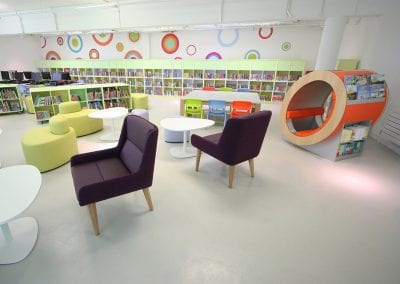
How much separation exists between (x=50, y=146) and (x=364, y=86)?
528 cm

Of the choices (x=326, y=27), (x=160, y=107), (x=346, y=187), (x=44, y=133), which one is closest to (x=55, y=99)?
(x=44, y=133)

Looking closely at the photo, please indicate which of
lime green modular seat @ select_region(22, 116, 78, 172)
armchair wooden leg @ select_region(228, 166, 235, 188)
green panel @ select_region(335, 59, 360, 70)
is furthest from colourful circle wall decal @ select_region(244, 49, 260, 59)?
lime green modular seat @ select_region(22, 116, 78, 172)

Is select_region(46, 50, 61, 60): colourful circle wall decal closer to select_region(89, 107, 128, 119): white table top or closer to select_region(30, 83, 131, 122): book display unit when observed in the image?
select_region(30, 83, 131, 122): book display unit

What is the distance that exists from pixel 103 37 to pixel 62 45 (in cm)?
277

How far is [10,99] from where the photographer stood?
637 cm

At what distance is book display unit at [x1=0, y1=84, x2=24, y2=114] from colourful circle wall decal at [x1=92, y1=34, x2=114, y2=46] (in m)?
5.41

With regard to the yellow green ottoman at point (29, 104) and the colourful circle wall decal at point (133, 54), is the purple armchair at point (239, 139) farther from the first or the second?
the colourful circle wall decal at point (133, 54)

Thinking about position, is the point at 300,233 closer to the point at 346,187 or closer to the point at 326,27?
the point at 346,187

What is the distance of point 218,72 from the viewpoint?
30.0 feet

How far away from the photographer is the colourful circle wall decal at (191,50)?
9477 mm

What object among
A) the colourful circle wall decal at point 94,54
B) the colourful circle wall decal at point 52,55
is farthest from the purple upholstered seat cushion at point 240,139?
the colourful circle wall decal at point 52,55

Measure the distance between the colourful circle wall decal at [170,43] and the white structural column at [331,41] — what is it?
647 centimetres

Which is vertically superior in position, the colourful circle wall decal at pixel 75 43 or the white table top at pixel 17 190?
the colourful circle wall decal at pixel 75 43

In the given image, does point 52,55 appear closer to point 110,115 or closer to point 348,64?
point 110,115
